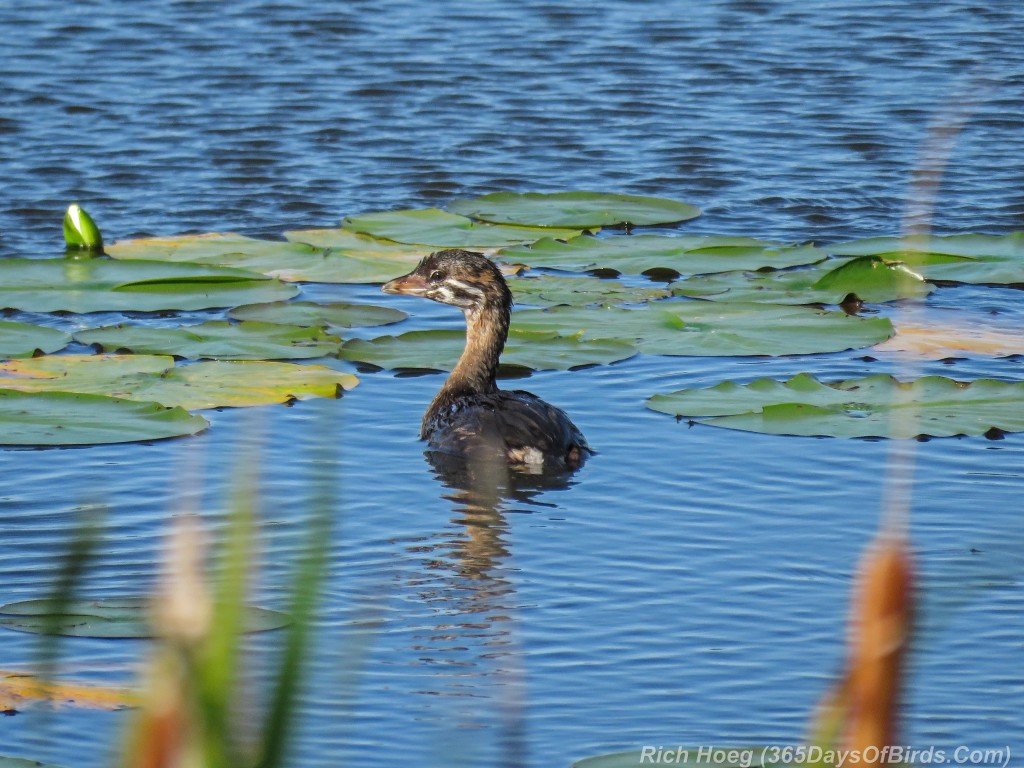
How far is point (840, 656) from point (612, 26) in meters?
16.8

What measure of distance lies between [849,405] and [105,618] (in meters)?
4.12

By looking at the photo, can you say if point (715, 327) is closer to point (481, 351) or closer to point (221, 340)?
point (481, 351)

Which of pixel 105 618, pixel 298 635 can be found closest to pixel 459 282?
pixel 105 618

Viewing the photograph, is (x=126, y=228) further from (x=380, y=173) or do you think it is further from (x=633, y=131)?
(x=633, y=131)

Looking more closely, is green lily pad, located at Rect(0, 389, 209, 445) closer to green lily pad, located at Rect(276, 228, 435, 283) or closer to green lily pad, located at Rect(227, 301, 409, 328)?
green lily pad, located at Rect(227, 301, 409, 328)

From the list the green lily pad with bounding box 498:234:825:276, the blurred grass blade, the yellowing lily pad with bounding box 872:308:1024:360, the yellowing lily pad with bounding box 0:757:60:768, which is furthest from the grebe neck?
the blurred grass blade

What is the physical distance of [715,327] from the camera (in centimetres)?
1004

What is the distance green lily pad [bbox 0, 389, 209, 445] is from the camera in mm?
8336

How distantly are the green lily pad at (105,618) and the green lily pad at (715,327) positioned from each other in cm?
409

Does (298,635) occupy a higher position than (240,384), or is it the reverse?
(298,635)

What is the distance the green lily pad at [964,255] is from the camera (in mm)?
11109

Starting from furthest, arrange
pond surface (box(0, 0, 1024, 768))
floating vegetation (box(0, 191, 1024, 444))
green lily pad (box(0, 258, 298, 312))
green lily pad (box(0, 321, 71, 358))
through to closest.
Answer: green lily pad (box(0, 258, 298, 312))
green lily pad (box(0, 321, 71, 358))
floating vegetation (box(0, 191, 1024, 444))
pond surface (box(0, 0, 1024, 768))

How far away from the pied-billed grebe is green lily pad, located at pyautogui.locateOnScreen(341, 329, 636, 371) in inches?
15.3

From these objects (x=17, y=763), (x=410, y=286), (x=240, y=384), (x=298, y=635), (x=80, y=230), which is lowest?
(x=240, y=384)
